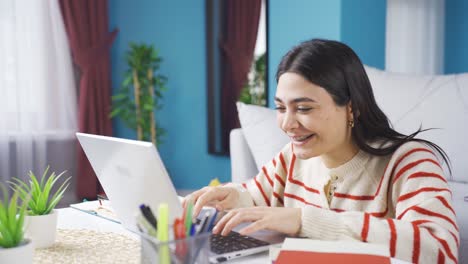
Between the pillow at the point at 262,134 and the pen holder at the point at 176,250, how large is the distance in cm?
172

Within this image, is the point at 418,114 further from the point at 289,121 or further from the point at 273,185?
the point at 289,121

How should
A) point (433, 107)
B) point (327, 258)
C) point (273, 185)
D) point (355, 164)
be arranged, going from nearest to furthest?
point (327, 258) → point (355, 164) → point (273, 185) → point (433, 107)

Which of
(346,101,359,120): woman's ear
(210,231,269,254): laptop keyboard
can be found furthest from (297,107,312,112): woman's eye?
(210,231,269,254): laptop keyboard

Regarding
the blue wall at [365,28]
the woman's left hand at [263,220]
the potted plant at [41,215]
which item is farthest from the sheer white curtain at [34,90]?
the woman's left hand at [263,220]

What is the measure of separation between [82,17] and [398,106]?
109 inches

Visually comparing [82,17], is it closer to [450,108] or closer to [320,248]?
[450,108]

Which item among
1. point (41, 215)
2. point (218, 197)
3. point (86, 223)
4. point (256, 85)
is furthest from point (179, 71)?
point (41, 215)

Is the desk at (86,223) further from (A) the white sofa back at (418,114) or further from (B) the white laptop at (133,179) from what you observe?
(A) the white sofa back at (418,114)

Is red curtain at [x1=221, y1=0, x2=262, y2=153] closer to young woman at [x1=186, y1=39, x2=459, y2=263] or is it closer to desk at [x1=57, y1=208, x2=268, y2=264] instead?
young woman at [x1=186, y1=39, x2=459, y2=263]

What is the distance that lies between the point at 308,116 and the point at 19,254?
0.68m

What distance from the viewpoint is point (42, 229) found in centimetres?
100

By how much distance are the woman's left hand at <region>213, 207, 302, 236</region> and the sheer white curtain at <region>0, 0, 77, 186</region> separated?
3.22 metres

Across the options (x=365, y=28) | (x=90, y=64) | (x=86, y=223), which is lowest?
(x=86, y=223)

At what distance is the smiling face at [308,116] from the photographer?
1.20 metres
